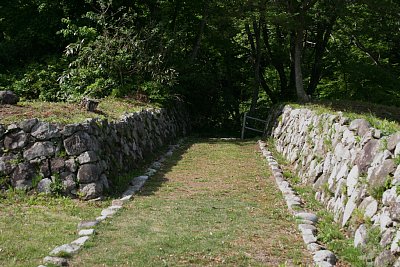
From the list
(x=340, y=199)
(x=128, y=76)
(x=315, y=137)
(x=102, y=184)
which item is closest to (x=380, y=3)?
(x=315, y=137)

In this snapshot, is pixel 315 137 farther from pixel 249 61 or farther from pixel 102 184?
pixel 249 61

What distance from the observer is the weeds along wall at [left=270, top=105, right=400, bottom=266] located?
15.4ft

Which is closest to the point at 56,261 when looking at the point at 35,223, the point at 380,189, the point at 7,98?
the point at 35,223

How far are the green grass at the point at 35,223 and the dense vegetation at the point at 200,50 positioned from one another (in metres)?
7.85

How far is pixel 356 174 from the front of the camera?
6.08 m

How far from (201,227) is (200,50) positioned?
1769 cm

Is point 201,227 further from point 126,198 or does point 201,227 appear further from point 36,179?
point 36,179

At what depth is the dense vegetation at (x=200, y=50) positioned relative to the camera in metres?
15.4

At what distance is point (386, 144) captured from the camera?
541 centimetres

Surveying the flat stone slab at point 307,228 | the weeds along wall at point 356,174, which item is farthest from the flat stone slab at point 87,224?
the weeds along wall at point 356,174

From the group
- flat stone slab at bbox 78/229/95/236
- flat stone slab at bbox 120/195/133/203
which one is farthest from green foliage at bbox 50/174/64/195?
flat stone slab at bbox 78/229/95/236

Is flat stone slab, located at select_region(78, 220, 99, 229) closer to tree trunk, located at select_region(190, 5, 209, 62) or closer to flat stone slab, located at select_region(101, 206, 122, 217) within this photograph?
flat stone slab, located at select_region(101, 206, 122, 217)

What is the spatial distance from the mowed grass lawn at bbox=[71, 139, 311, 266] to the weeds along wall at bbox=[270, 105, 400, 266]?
0.70 metres

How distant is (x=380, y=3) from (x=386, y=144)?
378 inches
